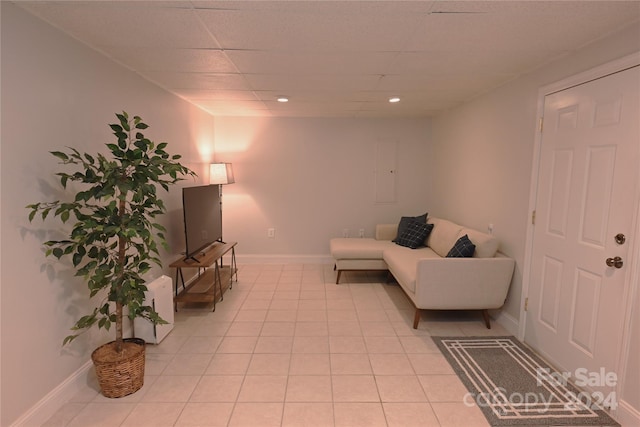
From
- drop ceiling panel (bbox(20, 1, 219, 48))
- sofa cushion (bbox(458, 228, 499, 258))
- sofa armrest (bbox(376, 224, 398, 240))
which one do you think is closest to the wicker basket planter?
drop ceiling panel (bbox(20, 1, 219, 48))

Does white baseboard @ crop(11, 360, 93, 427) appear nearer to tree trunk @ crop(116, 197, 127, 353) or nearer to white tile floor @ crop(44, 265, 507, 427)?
white tile floor @ crop(44, 265, 507, 427)

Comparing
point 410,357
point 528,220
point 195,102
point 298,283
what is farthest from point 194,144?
point 528,220

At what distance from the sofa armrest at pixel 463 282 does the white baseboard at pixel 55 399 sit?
267 cm

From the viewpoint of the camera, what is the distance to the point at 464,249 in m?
3.20

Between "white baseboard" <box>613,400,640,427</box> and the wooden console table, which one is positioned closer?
"white baseboard" <box>613,400,640,427</box>

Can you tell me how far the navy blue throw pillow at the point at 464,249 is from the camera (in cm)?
318

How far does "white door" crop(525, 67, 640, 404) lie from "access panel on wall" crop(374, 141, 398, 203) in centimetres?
268

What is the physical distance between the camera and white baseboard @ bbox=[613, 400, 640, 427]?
1.85 meters

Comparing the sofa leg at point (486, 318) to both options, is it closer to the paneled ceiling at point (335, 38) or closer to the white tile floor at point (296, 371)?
the white tile floor at point (296, 371)

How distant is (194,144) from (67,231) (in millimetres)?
2425

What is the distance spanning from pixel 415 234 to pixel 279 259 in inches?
86.5

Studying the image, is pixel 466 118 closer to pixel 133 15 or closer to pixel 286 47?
pixel 286 47

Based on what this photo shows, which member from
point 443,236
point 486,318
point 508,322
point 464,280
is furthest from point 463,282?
point 443,236

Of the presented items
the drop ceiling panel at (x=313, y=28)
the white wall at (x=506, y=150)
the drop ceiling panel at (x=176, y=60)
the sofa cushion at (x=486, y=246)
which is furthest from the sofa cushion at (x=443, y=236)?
the drop ceiling panel at (x=176, y=60)
